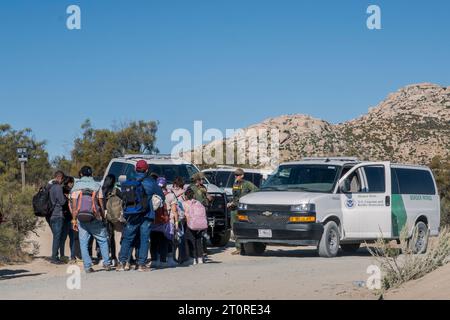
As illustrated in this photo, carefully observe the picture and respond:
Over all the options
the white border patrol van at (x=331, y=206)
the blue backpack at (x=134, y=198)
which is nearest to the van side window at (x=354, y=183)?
the white border patrol van at (x=331, y=206)

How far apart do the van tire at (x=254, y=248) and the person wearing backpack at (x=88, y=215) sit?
433 centimetres

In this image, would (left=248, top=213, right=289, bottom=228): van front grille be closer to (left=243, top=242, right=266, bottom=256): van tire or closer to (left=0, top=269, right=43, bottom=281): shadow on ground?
(left=243, top=242, right=266, bottom=256): van tire

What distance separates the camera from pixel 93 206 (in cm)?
1581

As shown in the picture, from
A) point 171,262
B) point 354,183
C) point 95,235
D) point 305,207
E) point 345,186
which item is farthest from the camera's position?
point 354,183

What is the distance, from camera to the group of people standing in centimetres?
1578

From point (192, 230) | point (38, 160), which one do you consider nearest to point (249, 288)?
point (192, 230)

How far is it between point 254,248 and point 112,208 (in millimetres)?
4514

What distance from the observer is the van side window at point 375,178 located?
64.5ft

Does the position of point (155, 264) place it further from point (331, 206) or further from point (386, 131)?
point (386, 131)

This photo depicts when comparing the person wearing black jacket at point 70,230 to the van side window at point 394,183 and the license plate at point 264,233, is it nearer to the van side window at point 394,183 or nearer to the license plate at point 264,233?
the license plate at point 264,233

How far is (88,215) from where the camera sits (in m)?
15.8

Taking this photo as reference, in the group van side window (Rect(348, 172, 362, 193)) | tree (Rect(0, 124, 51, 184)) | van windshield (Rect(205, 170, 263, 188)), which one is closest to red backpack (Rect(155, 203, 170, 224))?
van side window (Rect(348, 172, 362, 193))

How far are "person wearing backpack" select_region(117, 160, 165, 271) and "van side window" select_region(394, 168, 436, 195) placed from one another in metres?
6.69

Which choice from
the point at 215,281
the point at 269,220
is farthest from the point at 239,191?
the point at 215,281
